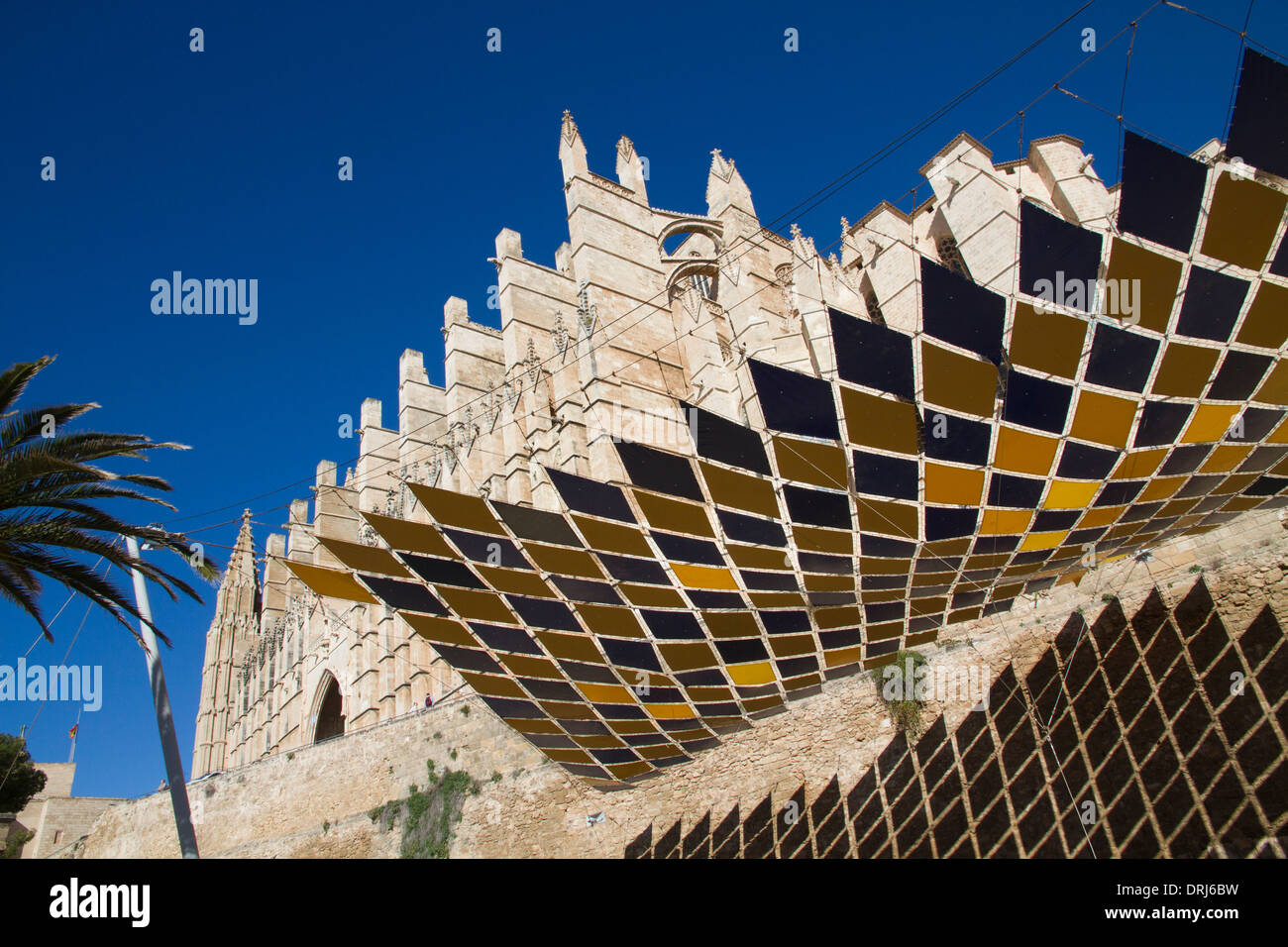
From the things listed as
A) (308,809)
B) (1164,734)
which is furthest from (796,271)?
(308,809)

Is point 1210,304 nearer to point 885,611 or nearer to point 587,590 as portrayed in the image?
point 885,611

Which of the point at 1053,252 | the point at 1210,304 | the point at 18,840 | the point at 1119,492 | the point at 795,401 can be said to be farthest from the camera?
the point at 18,840

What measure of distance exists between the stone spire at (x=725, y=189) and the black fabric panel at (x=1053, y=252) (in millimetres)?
14501

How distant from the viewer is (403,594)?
30.5ft

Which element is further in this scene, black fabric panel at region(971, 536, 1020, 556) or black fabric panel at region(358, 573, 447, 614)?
black fabric panel at region(358, 573, 447, 614)

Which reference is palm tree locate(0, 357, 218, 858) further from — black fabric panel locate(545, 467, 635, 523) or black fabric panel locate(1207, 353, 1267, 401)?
black fabric panel locate(1207, 353, 1267, 401)

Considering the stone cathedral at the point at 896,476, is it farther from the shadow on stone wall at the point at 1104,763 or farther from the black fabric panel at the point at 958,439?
the shadow on stone wall at the point at 1104,763

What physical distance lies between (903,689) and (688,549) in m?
5.79

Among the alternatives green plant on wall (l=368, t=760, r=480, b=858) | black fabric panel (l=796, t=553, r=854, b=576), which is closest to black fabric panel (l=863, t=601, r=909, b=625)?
black fabric panel (l=796, t=553, r=854, b=576)

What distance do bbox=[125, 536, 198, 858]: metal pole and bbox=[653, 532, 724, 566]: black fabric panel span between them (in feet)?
21.8

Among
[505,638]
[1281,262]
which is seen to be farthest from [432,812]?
[1281,262]

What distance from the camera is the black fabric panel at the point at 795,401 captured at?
7.10 m

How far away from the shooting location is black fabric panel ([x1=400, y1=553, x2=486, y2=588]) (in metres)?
8.98
